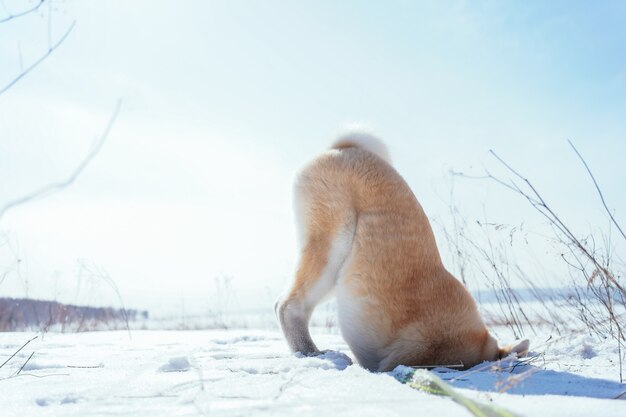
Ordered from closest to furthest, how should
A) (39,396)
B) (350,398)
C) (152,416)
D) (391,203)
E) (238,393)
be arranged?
(152,416) < (350,398) < (238,393) < (39,396) < (391,203)

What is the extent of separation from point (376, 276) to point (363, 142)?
1225mm

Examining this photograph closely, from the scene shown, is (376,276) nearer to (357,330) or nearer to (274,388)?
(357,330)

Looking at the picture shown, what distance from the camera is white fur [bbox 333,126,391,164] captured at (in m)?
3.58

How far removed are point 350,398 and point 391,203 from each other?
169 cm

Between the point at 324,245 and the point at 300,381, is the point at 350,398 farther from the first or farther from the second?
the point at 324,245

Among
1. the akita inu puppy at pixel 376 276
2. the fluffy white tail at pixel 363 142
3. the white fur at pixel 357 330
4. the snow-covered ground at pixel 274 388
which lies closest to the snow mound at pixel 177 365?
the snow-covered ground at pixel 274 388

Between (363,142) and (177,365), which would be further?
(363,142)

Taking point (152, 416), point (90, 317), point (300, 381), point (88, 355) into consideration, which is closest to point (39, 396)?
point (152, 416)

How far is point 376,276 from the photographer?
2.73 meters

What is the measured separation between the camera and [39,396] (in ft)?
5.44

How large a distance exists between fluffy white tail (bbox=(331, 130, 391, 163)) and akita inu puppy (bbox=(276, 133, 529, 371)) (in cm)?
18

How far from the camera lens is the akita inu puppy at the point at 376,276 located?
8.52 ft

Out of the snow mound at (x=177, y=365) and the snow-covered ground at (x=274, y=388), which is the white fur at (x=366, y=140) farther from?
the snow mound at (x=177, y=365)

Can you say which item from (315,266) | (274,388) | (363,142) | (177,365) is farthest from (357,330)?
(363,142)
